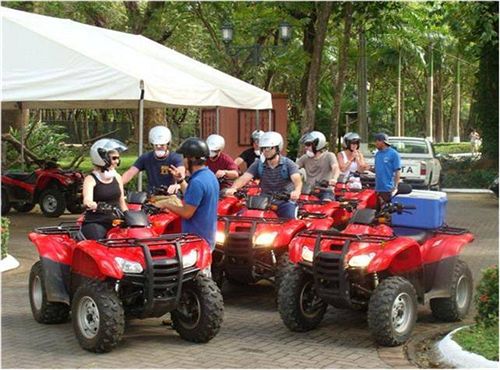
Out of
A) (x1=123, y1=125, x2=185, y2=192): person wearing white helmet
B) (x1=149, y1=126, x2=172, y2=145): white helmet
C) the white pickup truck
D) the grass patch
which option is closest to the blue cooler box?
the grass patch

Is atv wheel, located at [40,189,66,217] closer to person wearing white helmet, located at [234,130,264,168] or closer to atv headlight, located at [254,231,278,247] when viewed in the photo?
person wearing white helmet, located at [234,130,264,168]

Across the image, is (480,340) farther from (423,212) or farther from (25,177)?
(25,177)

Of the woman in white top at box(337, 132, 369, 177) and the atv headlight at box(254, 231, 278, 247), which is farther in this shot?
the woman in white top at box(337, 132, 369, 177)

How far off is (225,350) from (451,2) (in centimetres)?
1128

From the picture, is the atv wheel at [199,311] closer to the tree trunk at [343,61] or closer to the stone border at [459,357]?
the stone border at [459,357]

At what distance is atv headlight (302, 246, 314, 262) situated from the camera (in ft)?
25.9

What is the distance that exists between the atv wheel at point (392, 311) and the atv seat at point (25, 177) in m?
11.7

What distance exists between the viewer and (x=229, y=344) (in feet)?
25.0

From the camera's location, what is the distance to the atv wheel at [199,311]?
7477 millimetres

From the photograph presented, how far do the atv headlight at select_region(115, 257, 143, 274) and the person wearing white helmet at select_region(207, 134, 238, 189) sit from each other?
399 centimetres

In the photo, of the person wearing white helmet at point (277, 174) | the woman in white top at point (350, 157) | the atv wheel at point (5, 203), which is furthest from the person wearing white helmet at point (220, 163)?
the atv wheel at point (5, 203)

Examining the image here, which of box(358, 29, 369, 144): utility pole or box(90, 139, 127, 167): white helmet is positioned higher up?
→ box(358, 29, 369, 144): utility pole

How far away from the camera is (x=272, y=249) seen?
30.2 ft

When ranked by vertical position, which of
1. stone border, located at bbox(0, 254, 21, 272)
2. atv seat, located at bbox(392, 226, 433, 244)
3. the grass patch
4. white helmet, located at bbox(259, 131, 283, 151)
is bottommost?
the grass patch
